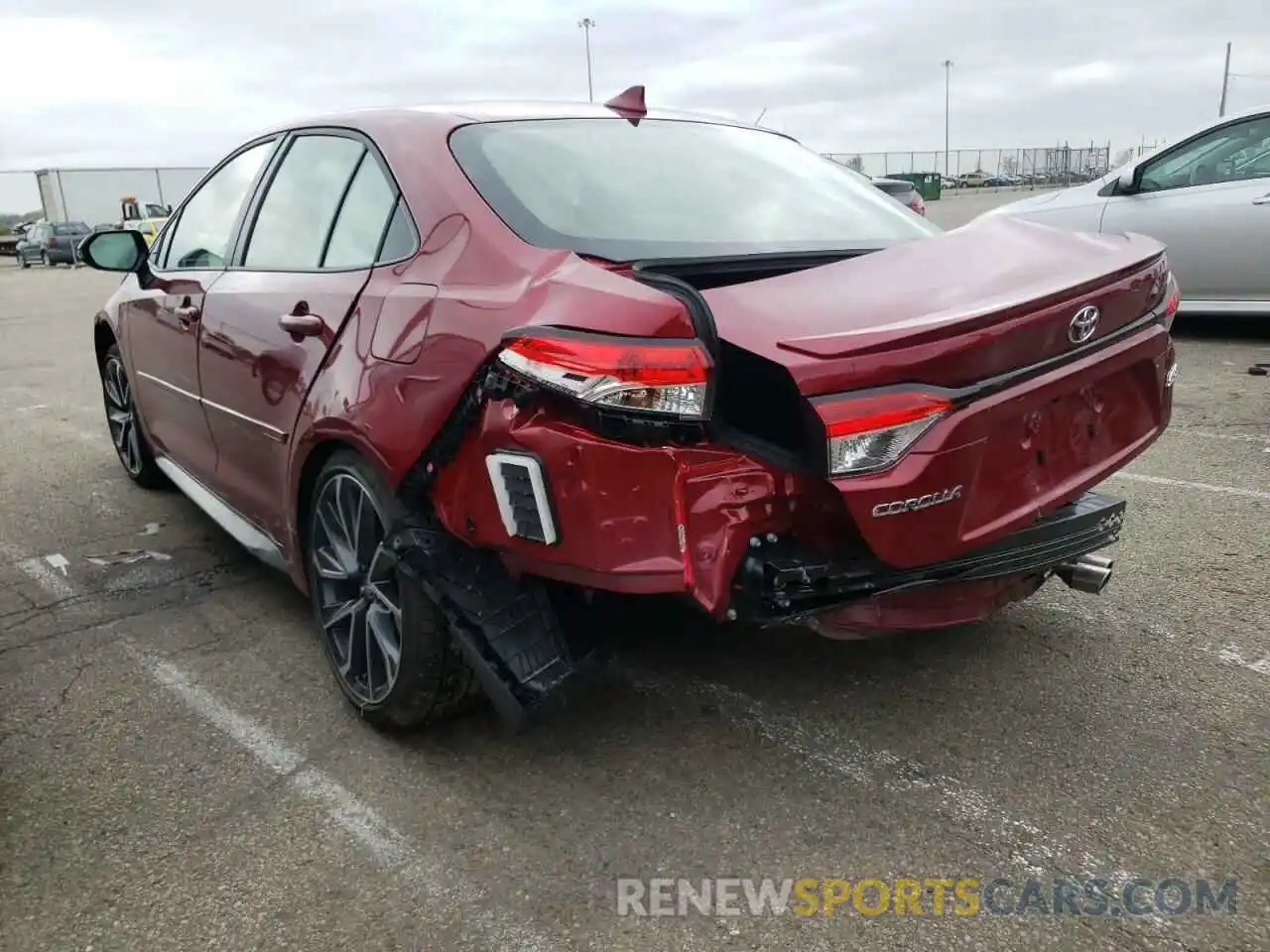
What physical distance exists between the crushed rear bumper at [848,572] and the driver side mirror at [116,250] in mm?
3350

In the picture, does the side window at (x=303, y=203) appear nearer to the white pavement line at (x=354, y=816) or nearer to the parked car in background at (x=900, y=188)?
the white pavement line at (x=354, y=816)

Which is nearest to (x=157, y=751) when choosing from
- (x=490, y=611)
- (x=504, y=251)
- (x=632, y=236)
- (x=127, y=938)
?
(x=127, y=938)

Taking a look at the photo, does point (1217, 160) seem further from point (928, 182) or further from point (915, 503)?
point (928, 182)

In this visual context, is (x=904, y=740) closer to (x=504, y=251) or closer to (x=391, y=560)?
(x=391, y=560)

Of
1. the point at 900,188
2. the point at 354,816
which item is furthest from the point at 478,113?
the point at 900,188

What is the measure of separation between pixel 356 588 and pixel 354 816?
673 mm

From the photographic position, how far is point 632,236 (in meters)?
2.54

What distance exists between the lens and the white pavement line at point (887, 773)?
90.9 inches

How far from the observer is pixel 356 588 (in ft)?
9.79

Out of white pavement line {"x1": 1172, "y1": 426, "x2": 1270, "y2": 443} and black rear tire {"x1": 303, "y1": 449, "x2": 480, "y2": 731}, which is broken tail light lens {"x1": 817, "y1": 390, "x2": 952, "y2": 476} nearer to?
black rear tire {"x1": 303, "y1": 449, "x2": 480, "y2": 731}

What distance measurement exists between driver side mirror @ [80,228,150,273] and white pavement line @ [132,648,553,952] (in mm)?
1905

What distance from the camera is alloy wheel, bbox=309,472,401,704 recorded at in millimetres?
2799

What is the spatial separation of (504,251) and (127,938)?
167 centimetres

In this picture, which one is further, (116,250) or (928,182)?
(928,182)
